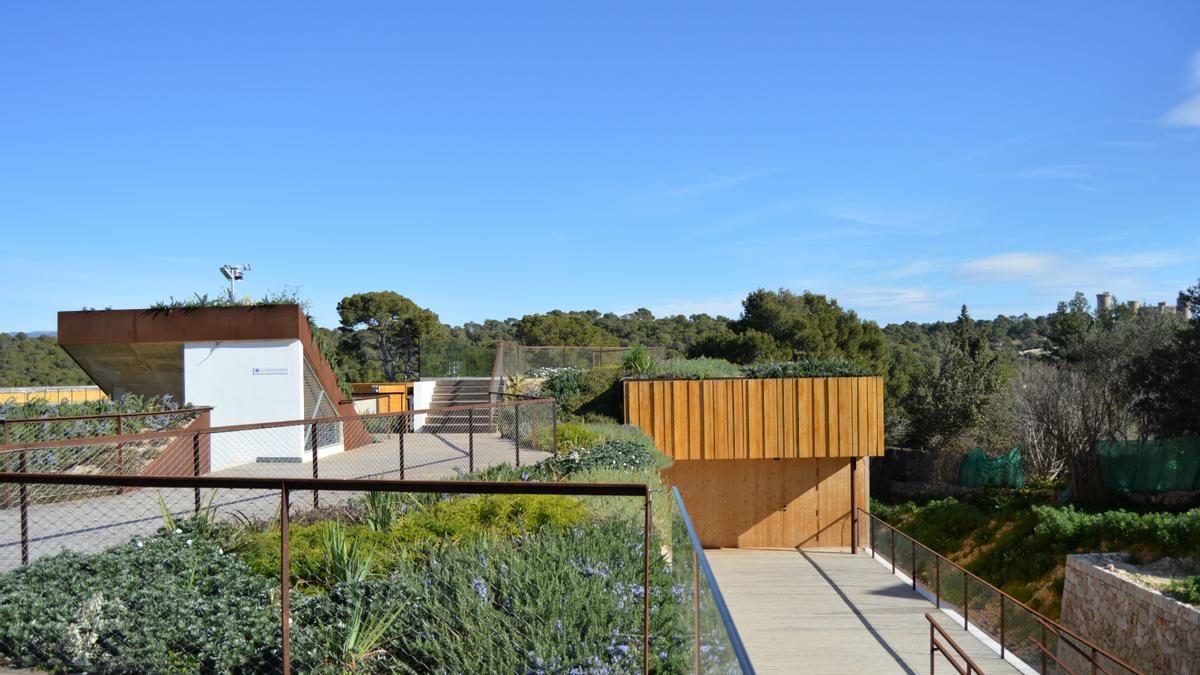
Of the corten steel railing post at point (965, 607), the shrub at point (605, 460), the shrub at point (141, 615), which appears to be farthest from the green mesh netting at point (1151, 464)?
the shrub at point (141, 615)

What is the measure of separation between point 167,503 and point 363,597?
4.82 m

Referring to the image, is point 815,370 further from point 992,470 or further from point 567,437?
point 992,470

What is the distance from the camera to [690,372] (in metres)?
18.7

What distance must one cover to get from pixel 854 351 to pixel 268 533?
37.8 metres

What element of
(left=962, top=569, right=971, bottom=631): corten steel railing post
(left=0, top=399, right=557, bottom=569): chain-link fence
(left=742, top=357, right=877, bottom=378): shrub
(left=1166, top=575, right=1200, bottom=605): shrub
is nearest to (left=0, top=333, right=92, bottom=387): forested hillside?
(left=0, top=399, right=557, bottom=569): chain-link fence

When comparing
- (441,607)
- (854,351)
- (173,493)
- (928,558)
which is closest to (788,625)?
(928,558)

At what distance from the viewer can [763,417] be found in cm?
1834

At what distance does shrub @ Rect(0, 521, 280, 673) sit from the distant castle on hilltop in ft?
93.5

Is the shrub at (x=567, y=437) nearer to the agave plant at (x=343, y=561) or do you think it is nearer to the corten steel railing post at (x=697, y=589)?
the agave plant at (x=343, y=561)

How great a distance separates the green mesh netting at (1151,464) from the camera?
23.0m

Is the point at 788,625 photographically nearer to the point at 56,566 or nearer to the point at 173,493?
the point at 173,493

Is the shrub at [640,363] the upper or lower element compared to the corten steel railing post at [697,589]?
upper

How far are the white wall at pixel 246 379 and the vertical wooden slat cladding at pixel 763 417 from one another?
25.5ft

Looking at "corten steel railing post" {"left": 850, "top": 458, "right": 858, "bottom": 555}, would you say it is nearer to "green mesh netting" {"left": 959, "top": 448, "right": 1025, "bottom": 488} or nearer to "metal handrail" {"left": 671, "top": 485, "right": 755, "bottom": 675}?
"green mesh netting" {"left": 959, "top": 448, "right": 1025, "bottom": 488}
